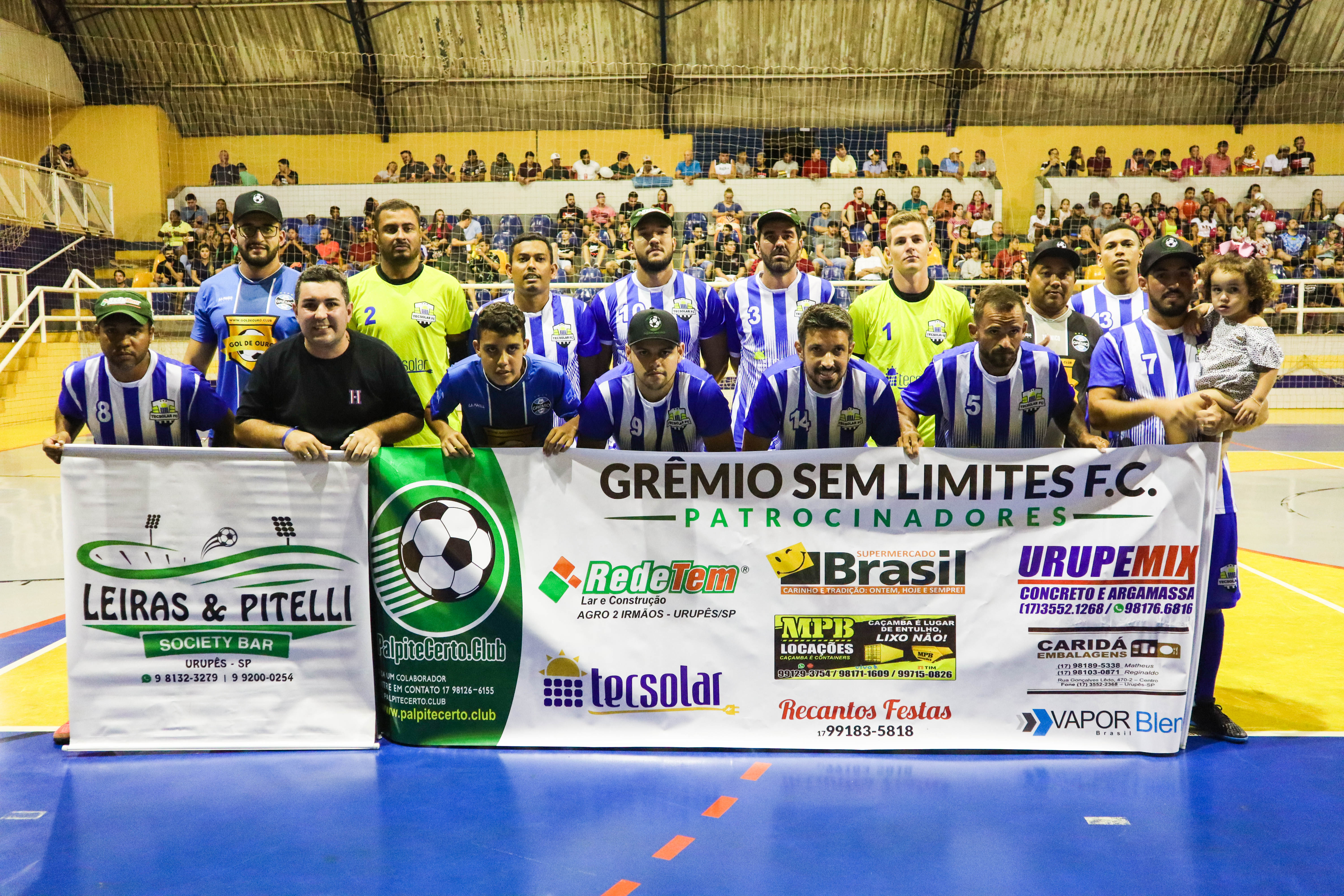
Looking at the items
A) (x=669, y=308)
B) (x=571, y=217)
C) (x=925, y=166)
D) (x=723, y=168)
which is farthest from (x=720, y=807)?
(x=925, y=166)

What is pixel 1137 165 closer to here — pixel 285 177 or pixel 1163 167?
pixel 1163 167

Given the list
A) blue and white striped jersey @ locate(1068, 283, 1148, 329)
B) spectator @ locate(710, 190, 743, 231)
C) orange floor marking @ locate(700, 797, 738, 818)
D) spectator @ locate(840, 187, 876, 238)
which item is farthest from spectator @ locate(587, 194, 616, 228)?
orange floor marking @ locate(700, 797, 738, 818)

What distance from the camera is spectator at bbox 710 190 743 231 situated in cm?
2028

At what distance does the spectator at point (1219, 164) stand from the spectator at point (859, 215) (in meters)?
9.46

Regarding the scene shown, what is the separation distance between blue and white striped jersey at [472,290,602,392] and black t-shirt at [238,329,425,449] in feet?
4.18

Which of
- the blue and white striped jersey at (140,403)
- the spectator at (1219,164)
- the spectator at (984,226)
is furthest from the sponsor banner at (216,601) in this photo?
the spectator at (1219,164)

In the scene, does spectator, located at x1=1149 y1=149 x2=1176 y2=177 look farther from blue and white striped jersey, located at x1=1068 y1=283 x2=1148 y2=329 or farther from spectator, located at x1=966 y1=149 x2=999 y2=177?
blue and white striped jersey, located at x1=1068 y1=283 x2=1148 y2=329

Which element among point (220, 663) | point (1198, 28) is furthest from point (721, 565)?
point (1198, 28)

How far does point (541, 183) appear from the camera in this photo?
23188mm

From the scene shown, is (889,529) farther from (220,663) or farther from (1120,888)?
(220,663)

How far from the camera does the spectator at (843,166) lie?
23438 millimetres

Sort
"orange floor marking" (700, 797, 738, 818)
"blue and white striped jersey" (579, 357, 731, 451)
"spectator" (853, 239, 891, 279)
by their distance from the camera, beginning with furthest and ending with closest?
"spectator" (853, 239, 891, 279)
"blue and white striped jersey" (579, 357, 731, 451)
"orange floor marking" (700, 797, 738, 818)

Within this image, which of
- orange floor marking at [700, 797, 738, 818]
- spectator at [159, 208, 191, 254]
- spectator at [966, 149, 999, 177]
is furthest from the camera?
spectator at [966, 149, 999, 177]

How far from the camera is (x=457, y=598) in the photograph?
4352 millimetres
